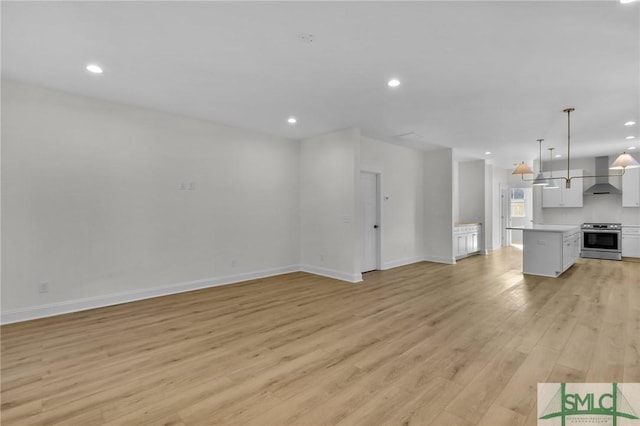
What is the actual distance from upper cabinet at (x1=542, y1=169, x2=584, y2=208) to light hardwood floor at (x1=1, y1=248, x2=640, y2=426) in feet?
15.5

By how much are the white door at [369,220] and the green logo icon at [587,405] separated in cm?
426

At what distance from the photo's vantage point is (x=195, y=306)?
4145 mm

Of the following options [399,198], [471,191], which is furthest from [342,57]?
[471,191]

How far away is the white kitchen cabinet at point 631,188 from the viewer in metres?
7.67

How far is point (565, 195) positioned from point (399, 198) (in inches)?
215

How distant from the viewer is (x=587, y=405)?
2043 mm

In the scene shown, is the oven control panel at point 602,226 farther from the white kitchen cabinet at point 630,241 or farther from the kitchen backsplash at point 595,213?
the kitchen backsplash at point 595,213

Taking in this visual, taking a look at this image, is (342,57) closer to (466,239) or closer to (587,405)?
(587,405)

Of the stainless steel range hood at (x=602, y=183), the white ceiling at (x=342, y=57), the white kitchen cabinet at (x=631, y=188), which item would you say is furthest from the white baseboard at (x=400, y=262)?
the white kitchen cabinet at (x=631, y=188)

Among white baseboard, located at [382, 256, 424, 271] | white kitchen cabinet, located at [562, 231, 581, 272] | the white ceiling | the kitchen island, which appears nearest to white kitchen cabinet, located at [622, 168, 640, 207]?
white kitchen cabinet, located at [562, 231, 581, 272]

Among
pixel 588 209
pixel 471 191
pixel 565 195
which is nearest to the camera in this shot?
pixel 588 209

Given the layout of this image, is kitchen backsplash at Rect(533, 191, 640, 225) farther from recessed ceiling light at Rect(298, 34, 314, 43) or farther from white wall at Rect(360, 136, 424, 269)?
recessed ceiling light at Rect(298, 34, 314, 43)

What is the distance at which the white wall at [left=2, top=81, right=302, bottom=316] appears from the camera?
143 inches

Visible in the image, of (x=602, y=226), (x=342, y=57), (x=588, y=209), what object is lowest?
(x=602, y=226)
